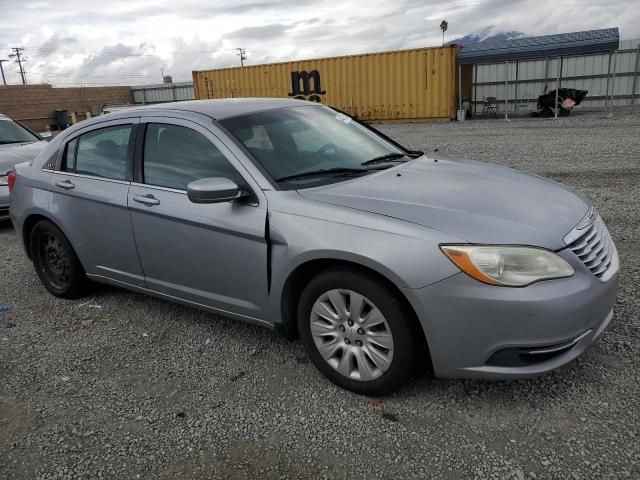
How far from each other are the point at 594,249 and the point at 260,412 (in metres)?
1.95

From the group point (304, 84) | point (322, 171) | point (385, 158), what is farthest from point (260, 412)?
point (304, 84)

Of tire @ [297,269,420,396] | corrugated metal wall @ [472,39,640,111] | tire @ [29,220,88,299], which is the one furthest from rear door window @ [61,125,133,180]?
corrugated metal wall @ [472,39,640,111]

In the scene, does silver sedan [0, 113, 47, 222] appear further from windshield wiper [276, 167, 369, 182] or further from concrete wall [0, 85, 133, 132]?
concrete wall [0, 85, 133, 132]

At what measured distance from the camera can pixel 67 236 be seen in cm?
421

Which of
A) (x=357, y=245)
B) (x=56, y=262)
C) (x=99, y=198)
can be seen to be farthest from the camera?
(x=56, y=262)

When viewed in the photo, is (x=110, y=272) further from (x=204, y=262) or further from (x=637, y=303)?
(x=637, y=303)

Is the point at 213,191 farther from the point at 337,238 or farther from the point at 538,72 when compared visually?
the point at 538,72

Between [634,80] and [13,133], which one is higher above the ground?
[634,80]

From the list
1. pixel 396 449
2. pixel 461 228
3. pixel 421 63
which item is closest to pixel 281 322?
pixel 396 449

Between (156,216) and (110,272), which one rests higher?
(156,216)

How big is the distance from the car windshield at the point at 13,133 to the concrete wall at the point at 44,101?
19406 millimetres

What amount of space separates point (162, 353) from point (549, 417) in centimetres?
238

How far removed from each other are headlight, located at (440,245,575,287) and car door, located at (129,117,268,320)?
112 centimetres

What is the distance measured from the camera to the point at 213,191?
2.91m
